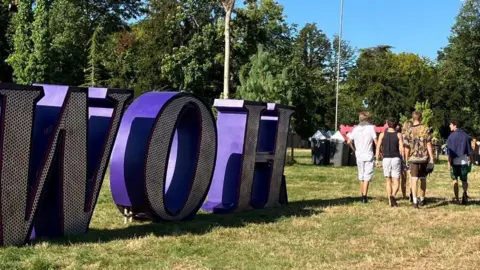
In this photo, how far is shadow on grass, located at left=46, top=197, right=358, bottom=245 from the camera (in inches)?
326

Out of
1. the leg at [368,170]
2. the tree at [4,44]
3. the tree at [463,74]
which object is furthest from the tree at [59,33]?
the tree at [463,74]

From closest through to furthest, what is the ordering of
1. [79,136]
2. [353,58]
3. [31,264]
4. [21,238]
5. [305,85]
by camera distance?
[31,264], [21,238], [79,136], [305,85], [353,58]

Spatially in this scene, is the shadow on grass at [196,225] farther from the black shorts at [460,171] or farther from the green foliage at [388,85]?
the green foliage at [388,85]

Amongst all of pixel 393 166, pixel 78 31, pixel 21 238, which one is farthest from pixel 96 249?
pixel 78 31

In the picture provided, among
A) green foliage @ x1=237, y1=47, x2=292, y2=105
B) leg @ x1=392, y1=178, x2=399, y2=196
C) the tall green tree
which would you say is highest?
the tall green tree

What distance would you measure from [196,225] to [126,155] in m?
1.63

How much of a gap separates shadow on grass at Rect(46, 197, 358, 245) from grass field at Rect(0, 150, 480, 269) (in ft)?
0.05

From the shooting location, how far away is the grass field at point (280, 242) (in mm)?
7000

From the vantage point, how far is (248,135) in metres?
11.2

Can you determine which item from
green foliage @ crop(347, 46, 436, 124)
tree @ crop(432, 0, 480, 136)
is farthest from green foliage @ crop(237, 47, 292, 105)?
green foliage @ crop(347, 46, 436, 124)

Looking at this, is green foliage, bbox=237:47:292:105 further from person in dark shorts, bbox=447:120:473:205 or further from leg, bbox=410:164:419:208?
leg, bbox=410:164:419:208

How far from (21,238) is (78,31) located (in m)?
42.2

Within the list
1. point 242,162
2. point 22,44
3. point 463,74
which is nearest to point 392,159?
point 242,162

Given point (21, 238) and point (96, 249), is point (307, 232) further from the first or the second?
point (21, 238)
